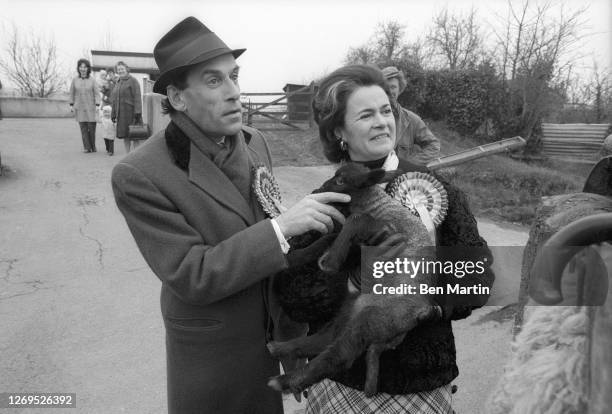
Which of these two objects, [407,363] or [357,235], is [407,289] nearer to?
[357,235]

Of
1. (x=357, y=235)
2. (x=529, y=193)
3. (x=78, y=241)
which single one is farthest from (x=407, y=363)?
(x=529, y=193)

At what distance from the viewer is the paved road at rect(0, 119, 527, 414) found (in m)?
3.36

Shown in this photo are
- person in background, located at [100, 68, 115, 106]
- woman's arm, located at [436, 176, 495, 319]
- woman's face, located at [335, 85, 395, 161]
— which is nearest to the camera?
woman's arm, located at [436, 176, 495, 319]

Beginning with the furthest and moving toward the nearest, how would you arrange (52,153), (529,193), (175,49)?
(52,153) < (529,193) < (175,49)

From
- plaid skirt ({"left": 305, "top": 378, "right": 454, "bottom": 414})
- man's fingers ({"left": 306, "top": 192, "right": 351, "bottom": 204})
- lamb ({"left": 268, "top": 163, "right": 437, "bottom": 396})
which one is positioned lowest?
plaid skirt ({"left": 305, "top": 378, "right": 454, "bottom": 414})

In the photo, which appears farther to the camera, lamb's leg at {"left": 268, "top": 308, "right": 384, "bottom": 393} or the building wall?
the building wall

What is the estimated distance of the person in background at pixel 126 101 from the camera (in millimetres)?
9836

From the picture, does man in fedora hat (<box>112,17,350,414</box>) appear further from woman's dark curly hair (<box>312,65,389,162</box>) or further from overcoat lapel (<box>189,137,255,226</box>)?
woman's dark curly hair (<box>312,65,389,162</box>)

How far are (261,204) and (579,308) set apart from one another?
126 centimetres

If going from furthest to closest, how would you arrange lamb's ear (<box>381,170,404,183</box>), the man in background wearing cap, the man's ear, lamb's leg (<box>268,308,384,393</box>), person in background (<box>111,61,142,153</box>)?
person in background (<box>111,61,142,153</box>) < the man in background wearing cap < the man's ear < lamb's ear (<box>381,170,404,183</box>) < lamb's leg (<box>268,308,384,393</box>)

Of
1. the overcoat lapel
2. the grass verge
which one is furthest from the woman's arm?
the grass verge

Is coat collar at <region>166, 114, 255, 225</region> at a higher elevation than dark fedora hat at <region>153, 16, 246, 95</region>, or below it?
below

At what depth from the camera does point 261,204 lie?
1883 mm

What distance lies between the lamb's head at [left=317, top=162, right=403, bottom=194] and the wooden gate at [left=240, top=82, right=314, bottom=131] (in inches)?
566
